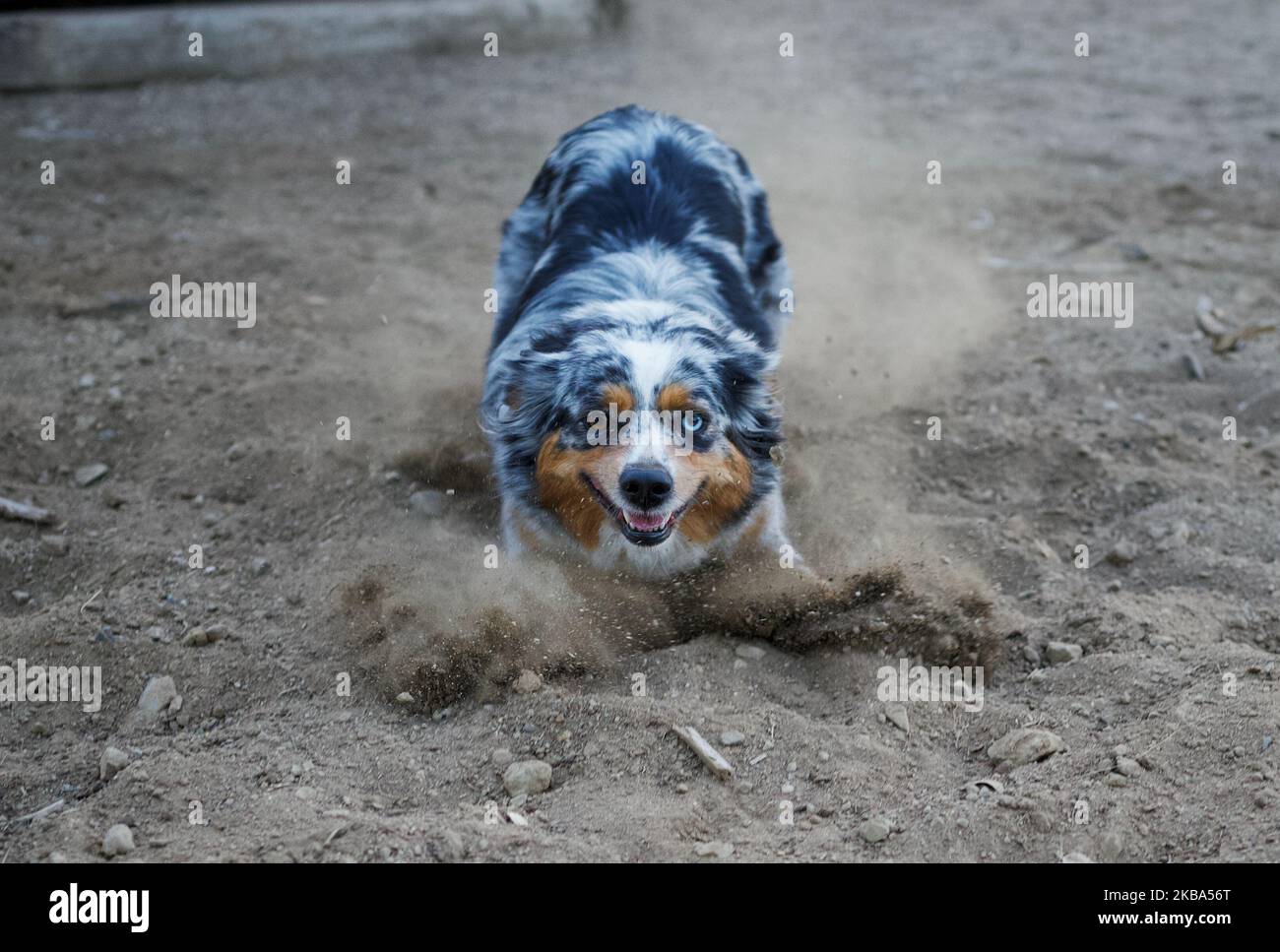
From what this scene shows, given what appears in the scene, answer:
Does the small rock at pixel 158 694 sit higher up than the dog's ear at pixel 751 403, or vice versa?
the dog's ear at pixel 751 403

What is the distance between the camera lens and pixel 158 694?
3.92 m

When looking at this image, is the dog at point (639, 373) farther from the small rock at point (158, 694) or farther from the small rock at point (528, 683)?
the small rock at point (158, 694)

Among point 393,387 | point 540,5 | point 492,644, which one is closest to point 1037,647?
point 492,644

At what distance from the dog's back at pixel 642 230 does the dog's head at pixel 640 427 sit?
0.36m

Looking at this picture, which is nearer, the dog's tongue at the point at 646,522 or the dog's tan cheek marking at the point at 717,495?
the dog's tongue at the point at 646,522

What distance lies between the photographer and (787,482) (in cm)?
522

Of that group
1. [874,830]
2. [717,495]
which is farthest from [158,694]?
[874,830]

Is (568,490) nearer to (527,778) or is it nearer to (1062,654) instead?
(527,778)

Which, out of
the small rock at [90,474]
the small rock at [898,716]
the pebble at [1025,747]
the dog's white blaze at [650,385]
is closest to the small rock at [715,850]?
the small rock at [898,716]

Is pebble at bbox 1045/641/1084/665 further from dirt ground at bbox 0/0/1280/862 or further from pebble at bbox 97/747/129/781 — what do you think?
pebble at bbox 97/747/129/781

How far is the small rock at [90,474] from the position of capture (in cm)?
511

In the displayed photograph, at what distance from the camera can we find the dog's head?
4227mm

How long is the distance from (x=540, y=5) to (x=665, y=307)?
22.9ft

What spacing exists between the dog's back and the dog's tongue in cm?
118
